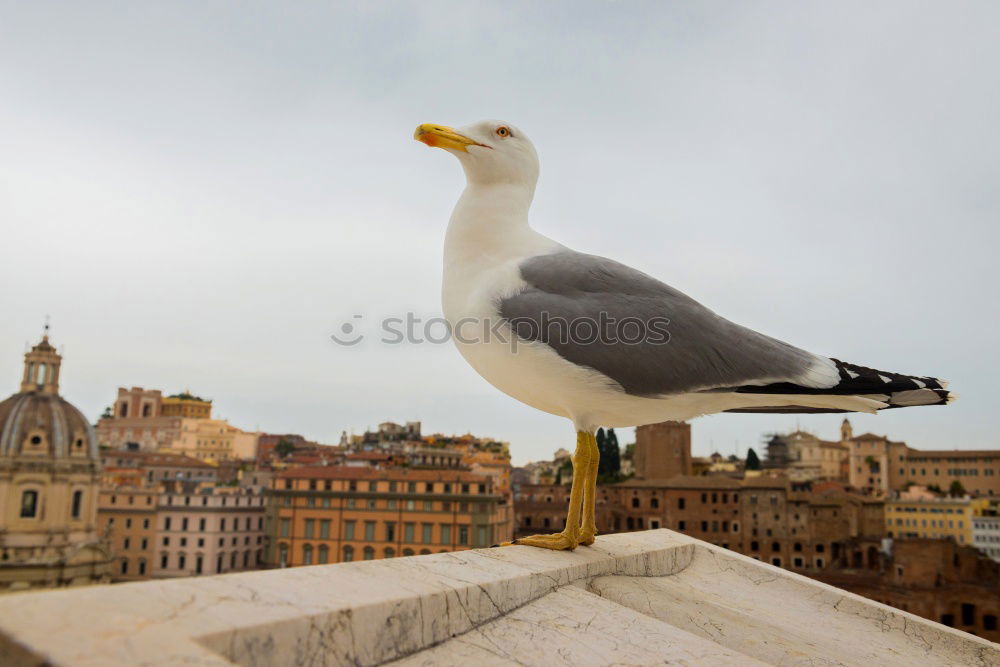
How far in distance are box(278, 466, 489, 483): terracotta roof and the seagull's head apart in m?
32.7

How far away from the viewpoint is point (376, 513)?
36031mm

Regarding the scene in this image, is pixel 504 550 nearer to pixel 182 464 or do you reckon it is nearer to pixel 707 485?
pixel 707 485

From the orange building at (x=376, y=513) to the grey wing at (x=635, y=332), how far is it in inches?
1265

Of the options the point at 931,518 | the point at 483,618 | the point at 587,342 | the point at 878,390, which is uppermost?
the point at 587,342

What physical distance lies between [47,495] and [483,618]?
3913cm

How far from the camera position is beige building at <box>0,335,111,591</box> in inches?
1289

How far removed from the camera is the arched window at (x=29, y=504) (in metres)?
34.5

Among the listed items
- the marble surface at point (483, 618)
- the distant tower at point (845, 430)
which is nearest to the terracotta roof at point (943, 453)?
the distant tower at point (845, 430)

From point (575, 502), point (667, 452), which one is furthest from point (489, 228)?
point (667, 452)

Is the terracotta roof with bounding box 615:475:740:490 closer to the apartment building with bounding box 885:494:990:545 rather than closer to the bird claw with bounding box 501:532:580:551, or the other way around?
the apartment building with bounding box 885:494:990:545

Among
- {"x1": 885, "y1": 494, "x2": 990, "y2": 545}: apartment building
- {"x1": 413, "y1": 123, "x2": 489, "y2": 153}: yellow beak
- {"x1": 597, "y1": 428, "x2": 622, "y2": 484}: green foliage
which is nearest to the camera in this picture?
{"x1": 413, "y1": 123, "x2": 489, "y2": 153}: yellow beak

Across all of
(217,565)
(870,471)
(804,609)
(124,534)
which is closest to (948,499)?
(870,471)

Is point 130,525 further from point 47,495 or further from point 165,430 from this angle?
point 165,430

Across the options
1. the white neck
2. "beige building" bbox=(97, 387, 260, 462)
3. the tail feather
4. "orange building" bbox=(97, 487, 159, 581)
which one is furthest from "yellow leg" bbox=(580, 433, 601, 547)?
"beige building" bbox=(97, 387, 260, 462)
